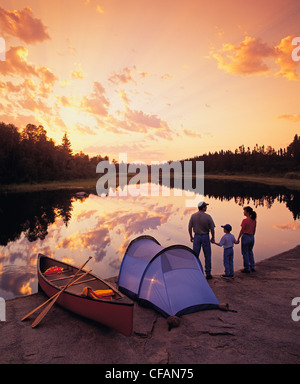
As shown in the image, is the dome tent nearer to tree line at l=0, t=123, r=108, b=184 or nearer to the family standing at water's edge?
the family standing at water's edge

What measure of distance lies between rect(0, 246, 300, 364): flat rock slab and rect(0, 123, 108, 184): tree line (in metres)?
58.1

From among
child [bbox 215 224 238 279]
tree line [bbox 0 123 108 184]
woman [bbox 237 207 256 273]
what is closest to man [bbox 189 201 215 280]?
child [bbox 215 224 238 279]

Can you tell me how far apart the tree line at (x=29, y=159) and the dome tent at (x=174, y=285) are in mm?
58569

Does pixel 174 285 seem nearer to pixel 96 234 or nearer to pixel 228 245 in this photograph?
pixel 228 245

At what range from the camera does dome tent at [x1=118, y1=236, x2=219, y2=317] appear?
6.74 metres

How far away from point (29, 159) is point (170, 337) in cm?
6389

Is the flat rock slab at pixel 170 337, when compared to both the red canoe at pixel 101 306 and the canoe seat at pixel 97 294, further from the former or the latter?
the canoe seat at pixel 97 294

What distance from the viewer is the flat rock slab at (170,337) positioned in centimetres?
508

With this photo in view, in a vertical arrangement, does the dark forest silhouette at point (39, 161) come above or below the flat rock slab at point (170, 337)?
above

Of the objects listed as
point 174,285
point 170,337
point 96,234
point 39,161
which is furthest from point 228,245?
point 39,161

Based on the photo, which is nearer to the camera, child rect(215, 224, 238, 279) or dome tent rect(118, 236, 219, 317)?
dome tent rect(118, 236, 219, 317)

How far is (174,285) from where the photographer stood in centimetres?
682

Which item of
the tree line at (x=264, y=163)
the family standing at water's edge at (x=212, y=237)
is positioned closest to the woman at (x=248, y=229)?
the family standing at water's edge at (x=212, y=237)
